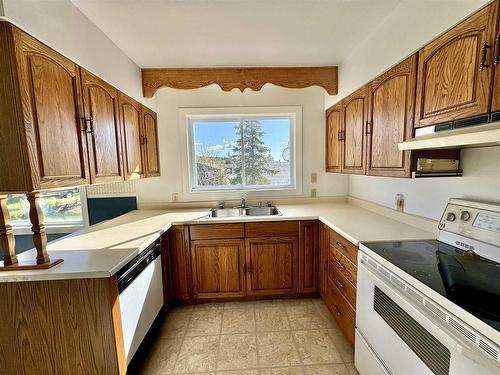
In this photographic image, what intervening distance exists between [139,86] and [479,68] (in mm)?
2520

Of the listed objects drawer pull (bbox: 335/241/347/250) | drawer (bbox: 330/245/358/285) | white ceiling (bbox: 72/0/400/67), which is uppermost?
white ceiling (bbox: 72/0/400/67)

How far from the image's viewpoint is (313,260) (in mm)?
2305

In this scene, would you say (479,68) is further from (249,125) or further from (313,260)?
(249,125)

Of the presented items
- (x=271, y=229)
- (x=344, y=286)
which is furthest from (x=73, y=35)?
(x=344, y=286)

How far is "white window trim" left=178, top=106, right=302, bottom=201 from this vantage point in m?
2.70

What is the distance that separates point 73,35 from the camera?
4.55 feet

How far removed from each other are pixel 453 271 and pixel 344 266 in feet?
2.51

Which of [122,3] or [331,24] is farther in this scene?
[331,24]

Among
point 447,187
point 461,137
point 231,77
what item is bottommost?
point 447,187

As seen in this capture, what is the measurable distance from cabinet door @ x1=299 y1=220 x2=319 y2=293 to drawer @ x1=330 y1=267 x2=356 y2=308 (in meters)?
0.32

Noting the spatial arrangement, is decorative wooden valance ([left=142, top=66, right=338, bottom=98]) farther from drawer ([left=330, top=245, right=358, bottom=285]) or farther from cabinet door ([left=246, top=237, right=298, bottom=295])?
drawer ([left=330, top=245, right=358, bottom=285])

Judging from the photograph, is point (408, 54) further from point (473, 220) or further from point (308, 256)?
point (308, 256)

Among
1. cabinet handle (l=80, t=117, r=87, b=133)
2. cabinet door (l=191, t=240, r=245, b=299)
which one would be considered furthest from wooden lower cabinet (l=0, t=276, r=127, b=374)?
cabinet door (l=191, t=240, r=245, b=299)

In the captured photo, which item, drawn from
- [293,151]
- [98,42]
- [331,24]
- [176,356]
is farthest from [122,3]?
[176,356]
